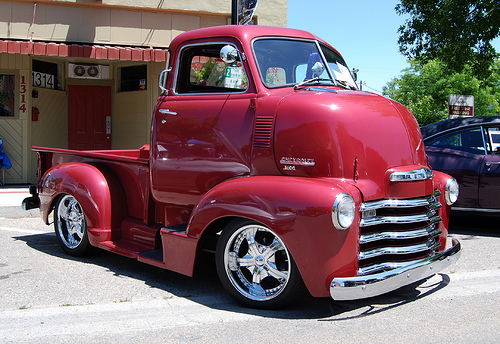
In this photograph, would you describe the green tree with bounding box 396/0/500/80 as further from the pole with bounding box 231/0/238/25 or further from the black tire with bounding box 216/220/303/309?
the black tire with bounding box 216/220/303/309

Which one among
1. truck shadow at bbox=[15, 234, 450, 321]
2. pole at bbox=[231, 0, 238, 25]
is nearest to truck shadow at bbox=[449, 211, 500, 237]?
truck shadow at bbox=[15, 234, 450, 321]

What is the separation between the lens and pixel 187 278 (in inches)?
211

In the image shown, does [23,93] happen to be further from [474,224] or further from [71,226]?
[474,224]

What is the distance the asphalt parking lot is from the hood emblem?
3.79ft

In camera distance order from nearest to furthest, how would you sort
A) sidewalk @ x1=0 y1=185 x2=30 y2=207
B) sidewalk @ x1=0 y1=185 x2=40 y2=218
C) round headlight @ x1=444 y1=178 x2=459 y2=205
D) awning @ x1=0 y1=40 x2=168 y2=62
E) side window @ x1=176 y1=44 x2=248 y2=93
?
round headlight @ x1=444 y1=178 x2=459 y2=205 → side window @ x1=176 y1=44 x2=248 y2=93 → sidewalk @ x1=0 y1=185 x2=40 y2=218 → sidewalk @ x1=0 y1=185 x2=30 y2=207 → awning @ x1=0 y1=40 x2=168 y2=62

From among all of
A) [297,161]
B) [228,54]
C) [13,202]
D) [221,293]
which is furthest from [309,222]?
[13,202]

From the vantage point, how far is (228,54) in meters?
4.72

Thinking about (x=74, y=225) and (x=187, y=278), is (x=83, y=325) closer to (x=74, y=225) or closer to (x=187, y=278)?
(x=187, y=278)

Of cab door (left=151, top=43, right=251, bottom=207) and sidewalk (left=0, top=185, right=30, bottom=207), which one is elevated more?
cab door (left=151, top=43, right=251, bottom=207)

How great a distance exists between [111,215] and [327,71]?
105 inches

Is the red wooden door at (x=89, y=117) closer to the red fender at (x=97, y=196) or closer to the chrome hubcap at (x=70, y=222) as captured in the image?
the chrome hubcap at (x=70, y=222)

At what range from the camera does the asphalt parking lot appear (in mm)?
3795

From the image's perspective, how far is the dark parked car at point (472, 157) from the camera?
7.34 metres

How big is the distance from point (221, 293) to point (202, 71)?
7.18 ft
